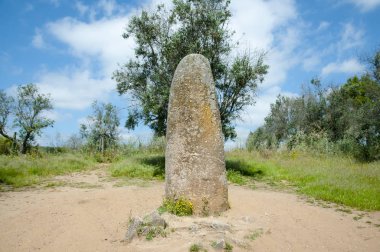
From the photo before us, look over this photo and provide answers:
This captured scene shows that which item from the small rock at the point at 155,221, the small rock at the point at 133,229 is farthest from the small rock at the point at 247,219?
the small rock at the point at 133,229

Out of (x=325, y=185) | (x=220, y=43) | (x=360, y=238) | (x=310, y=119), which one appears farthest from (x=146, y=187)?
(x=310, y=119)

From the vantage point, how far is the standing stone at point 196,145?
24.6ft

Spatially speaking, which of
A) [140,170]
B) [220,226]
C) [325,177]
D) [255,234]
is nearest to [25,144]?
[140,170]

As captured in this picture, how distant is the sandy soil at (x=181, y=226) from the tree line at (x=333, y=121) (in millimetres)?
13419

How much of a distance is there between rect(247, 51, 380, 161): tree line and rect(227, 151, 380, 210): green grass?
3051 mm

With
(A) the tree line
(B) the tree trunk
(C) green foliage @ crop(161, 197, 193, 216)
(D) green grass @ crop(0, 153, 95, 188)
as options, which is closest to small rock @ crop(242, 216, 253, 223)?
(C) green foliage @ crop(161, 197, 193, 216)

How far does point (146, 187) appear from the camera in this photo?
470 inches

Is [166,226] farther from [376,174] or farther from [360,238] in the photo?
[376,174]

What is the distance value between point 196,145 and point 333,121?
26316 millimetres

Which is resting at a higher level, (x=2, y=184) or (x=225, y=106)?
(x=225, y=106)

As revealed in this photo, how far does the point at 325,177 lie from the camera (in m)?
13.2

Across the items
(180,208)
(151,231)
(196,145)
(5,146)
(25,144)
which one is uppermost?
(25,144)

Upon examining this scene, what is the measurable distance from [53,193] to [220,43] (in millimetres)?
10567

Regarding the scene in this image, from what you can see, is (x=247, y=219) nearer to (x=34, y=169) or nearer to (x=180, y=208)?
(x=180, y=208)
